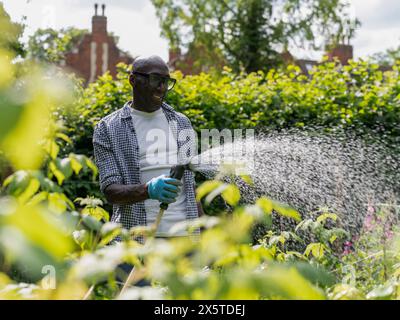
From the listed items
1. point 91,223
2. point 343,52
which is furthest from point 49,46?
point 343,52

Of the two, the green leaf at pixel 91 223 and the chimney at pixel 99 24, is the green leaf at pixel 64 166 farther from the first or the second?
the chimney at pixel 99 24

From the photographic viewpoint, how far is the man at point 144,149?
3.25 meters

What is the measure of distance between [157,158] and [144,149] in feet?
0.25

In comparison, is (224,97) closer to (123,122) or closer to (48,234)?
(123,122)

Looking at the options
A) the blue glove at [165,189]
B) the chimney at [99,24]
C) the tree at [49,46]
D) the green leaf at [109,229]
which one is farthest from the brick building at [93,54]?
the green leaf at [109,229]

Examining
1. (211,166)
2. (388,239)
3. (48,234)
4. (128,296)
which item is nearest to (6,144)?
(48,234)

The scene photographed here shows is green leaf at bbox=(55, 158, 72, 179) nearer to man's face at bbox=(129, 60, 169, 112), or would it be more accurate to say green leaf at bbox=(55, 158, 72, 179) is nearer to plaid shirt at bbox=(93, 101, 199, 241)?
plaid shirt at bbox=(93, 101, 199, 241)

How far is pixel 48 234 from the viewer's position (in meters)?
0.74

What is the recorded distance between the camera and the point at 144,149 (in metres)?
3.32

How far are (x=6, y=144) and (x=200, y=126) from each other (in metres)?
5.82

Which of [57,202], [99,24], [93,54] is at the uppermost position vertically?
[99,24]

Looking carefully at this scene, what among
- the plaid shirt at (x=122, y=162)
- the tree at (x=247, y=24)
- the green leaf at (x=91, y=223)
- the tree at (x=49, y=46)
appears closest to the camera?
the green leaf at (x=91, y=223)

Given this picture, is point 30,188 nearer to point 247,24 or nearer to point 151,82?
point 151,82

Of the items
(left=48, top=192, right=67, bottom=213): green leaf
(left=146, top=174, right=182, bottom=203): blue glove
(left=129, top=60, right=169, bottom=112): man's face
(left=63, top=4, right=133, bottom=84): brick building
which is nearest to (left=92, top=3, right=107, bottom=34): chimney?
(left=63, top=4, right=133, bottom=84): brick building
